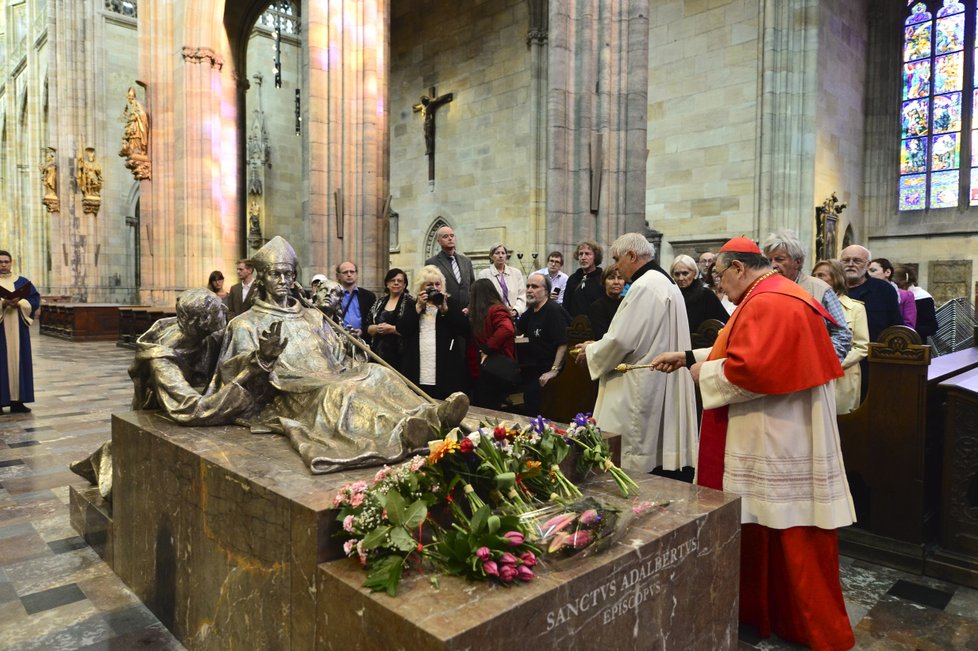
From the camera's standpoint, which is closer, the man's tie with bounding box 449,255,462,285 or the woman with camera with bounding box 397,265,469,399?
the woman with camera with bounding box 397,265,469,399

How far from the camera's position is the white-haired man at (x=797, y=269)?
396 centimetres

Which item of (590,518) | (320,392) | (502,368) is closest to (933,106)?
(502,368)

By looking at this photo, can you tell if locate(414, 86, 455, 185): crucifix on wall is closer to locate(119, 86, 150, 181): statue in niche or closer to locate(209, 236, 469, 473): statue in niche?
locate(119, 86, 150, 181): statue in niche

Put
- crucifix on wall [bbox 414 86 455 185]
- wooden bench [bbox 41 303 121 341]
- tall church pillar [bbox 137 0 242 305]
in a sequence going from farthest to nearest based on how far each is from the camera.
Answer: crucifix on wall [bbox 414 86 455 185] → wooden bench [bbox 41 303 121 341] → tall church pillar [bbox 137 0 242 305]

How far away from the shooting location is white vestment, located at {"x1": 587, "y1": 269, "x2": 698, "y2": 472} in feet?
13.1

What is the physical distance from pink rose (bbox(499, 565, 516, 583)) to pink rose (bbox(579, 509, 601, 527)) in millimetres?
306

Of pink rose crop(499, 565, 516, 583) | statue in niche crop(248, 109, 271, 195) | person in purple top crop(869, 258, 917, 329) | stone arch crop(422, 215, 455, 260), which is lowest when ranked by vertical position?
pink rose crop(499, 565, 516, 583)

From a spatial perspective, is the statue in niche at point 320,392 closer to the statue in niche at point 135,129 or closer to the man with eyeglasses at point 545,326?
the man with eyeglasses at point 545,326

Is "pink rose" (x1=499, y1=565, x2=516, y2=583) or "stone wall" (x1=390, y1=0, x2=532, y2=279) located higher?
"stone wall" (x1=390, y1=0, x2=532, y2=279)

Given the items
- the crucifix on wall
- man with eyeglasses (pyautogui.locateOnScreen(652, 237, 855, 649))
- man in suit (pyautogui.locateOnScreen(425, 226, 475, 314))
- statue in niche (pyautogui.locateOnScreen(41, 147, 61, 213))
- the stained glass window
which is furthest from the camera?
statue in niche (pyautogui.locateOnScreen(41, 147, 61, 213))

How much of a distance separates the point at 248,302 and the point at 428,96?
50.8ft

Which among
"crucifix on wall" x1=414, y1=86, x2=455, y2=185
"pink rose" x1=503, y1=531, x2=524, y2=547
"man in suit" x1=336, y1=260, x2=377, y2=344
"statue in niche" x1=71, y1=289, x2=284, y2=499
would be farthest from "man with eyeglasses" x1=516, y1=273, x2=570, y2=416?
"crucifix on wall" x1=414, y1=86, x2=455, y2=185

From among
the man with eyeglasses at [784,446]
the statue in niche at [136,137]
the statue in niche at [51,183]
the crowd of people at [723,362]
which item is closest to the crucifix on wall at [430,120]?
the statue in niche at [136,137]

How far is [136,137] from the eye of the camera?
1510cm
